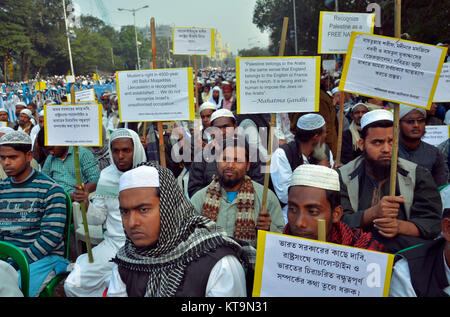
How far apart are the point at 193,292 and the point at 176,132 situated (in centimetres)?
392

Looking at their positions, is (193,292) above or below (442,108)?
below

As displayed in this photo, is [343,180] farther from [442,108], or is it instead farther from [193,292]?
[442,108]

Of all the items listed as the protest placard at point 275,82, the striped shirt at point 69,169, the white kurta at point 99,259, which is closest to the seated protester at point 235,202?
the protest placard at point 275,82

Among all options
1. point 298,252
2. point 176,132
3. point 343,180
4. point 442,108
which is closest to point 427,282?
point 298,252

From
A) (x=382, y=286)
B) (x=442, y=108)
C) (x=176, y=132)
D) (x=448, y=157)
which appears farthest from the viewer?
(x=442, y=108)

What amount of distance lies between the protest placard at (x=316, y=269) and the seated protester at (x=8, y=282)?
129cm

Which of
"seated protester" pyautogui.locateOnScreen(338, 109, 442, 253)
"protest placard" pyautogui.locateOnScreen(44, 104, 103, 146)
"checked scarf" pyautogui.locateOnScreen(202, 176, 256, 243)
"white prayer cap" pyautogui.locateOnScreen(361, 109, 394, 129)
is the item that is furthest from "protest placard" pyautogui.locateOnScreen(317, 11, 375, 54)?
"protest placard" pyautogui.locateOnScreen(44, 104, 103, 146)

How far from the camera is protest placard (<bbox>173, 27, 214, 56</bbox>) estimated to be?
21.8 feet

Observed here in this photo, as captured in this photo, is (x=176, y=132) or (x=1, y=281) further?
(x=176, y=132)

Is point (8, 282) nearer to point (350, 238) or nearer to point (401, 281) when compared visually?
point (350, 238)

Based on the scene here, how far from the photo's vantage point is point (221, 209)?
10.4 feet

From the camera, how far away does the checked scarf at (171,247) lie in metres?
1.99

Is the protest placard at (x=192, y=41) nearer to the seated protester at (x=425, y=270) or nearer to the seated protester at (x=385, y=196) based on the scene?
the seated protester at (x=385, y=196)

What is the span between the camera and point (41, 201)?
3248 millimetres
